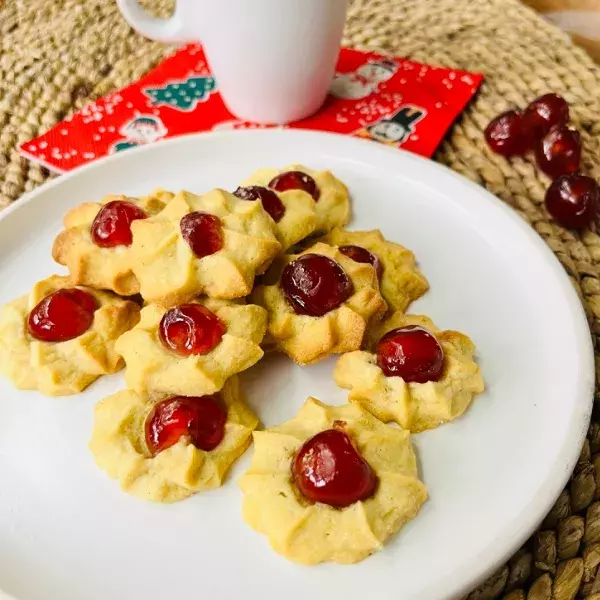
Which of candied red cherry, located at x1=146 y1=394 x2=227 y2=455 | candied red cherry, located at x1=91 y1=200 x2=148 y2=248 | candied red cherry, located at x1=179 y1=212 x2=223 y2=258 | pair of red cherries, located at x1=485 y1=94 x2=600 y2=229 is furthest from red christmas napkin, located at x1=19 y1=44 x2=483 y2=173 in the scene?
candied red cherry, located at x1=146 y1=394 x2=227 y2=455

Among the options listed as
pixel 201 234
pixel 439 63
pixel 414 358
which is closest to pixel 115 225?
pixel 201 234

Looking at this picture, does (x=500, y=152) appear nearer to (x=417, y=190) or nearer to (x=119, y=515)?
(x=417, y=190)

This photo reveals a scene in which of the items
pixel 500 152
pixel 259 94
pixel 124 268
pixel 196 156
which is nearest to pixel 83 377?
pixel 124 268

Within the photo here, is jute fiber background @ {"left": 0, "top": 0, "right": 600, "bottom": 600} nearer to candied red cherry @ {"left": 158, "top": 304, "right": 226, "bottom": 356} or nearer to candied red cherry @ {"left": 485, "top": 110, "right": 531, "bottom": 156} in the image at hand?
candied red cherry @ {"left": 485, "top": 110, "right": 531, "bottom": 156}

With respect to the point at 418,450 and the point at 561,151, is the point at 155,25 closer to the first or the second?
the point at 561,151

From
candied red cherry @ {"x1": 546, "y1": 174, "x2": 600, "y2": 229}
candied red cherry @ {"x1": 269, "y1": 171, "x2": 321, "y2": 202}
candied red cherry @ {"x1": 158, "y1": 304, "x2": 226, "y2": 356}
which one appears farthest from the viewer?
candied red cherry @ {"x1": 546, "y1": 174, "x2": 600, "y2": 229}

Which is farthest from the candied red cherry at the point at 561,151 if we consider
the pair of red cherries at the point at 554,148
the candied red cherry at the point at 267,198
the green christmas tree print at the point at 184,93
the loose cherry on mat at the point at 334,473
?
the loose cherry on mat at the point at 334,473

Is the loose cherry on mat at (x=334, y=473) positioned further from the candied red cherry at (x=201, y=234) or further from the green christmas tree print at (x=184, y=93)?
the green christmas tree print at (x=184, y=93)
